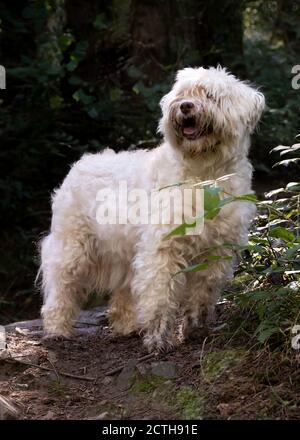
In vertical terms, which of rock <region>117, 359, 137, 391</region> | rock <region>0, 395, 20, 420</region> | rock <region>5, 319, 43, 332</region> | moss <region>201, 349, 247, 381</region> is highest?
rock <region>5, 319, 43, 332</region>

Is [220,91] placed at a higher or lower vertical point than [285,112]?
lower

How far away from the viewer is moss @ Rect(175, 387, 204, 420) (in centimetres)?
413

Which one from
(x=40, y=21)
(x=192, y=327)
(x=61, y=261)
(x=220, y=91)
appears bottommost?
(x=192, y=327)

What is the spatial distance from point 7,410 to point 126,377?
0.95 metres

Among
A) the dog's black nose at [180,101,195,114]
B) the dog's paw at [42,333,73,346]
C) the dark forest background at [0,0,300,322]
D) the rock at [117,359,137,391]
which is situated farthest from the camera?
the dark forest background at [0,0,300,322]

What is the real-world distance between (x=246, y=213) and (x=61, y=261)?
1578mm

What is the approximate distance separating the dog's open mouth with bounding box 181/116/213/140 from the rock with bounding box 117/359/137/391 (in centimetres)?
148

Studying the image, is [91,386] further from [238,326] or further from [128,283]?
[128,283]

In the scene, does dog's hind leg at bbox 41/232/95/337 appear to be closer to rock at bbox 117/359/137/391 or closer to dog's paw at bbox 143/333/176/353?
dog's paw at bbox 143/333/176/353

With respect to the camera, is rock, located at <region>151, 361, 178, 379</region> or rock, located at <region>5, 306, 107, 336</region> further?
rock, located at <region>5, 306, 107, 336</region>

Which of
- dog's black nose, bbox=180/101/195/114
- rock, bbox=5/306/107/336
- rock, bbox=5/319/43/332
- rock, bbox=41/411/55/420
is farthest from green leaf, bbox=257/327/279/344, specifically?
rock, bbox=5/319/43/332

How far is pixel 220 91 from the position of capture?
17.3 ft
